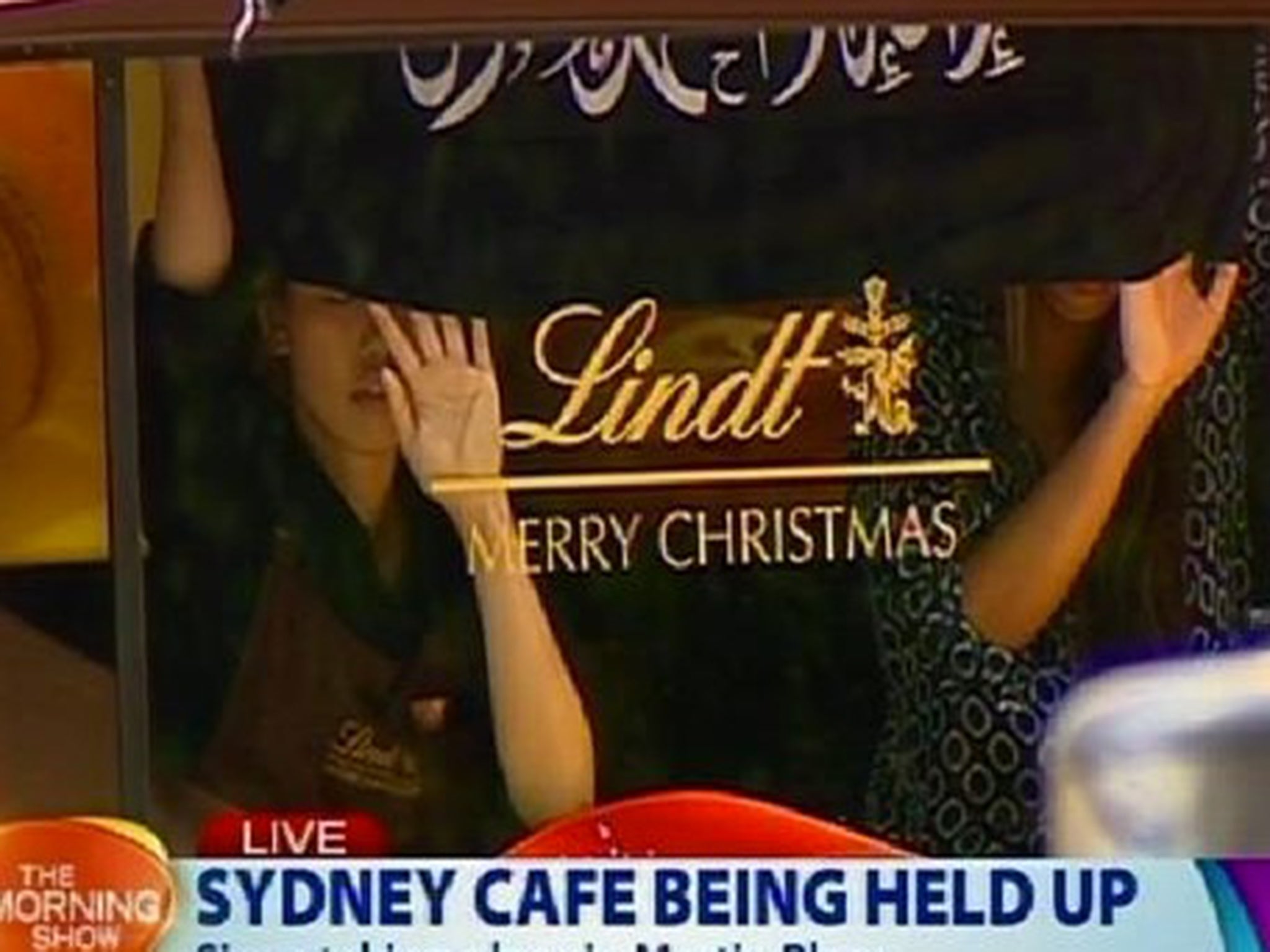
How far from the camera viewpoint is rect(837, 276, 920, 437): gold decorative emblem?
3.49 m

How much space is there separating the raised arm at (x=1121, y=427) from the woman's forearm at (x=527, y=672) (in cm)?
51

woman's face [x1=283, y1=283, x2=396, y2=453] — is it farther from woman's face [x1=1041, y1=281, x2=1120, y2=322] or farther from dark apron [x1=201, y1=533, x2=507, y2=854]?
woman's face [x1=1041, y1=281, x2=1120, y2=322]

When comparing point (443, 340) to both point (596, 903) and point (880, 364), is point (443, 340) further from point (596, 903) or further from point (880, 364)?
point (596, 903)

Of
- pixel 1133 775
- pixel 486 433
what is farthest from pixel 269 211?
pixel 1133 775

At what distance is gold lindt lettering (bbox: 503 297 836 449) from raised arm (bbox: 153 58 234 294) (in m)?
0.40

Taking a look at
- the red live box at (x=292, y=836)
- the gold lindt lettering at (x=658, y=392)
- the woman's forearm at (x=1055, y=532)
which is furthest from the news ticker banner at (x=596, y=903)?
the gold lindt lettering at (x=658, y=392)

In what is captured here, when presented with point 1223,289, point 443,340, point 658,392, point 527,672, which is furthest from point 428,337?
point 1223,289

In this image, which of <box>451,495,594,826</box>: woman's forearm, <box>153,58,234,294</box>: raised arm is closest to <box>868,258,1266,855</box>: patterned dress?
<box>451,495,594,826</box>: woman's forearm

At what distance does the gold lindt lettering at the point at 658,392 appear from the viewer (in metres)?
3.49

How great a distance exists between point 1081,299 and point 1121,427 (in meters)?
0.16

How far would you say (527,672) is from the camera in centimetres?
352

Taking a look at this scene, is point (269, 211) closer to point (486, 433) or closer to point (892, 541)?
point (486, 433)

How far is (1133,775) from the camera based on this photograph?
3514mm

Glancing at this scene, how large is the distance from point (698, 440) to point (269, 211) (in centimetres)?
57
